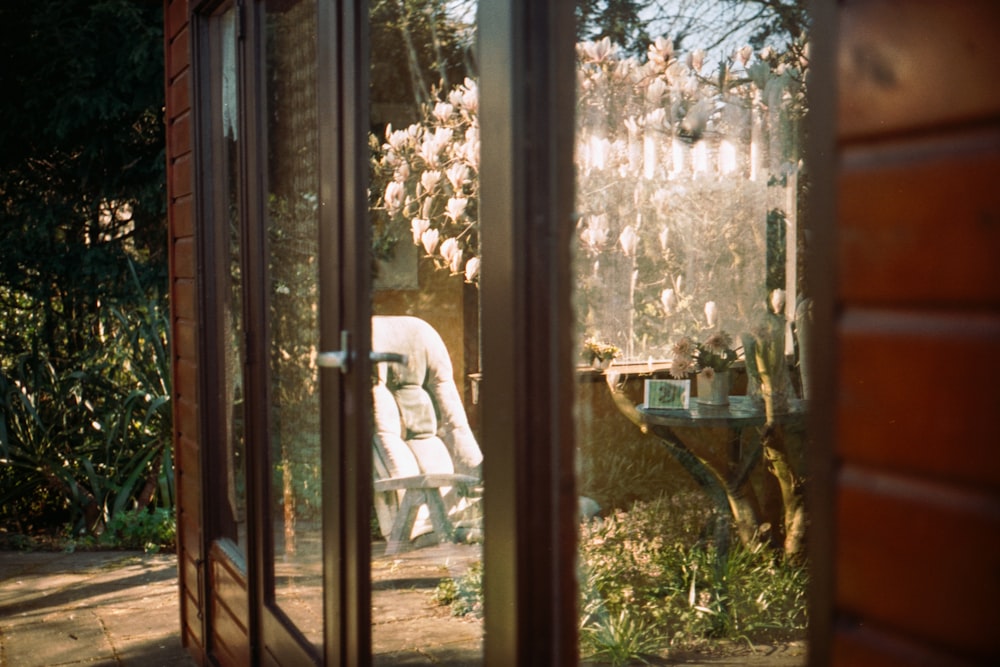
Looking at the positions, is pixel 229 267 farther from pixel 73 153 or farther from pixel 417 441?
pixel 73 153

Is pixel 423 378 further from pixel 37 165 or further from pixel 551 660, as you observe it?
pixel 37 165

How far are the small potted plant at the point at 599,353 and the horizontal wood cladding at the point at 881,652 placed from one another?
7.27 feet

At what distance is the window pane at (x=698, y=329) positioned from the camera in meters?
3.24

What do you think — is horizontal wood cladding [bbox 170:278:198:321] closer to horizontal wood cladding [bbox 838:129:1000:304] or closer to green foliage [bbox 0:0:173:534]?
green foliage [bbox 0:0:173:534]

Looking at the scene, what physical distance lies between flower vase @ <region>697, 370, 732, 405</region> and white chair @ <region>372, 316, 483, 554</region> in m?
1.30

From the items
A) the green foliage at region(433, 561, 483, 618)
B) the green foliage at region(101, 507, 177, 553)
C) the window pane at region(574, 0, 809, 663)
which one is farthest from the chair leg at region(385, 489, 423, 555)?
the green foliage at region(101, 507, 177, 553)

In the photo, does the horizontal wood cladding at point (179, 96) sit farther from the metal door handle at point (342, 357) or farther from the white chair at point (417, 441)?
the metal door handle at point (342, 357)

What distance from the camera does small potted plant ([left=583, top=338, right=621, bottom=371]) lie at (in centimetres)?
316

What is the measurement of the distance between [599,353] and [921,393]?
8.25 ft

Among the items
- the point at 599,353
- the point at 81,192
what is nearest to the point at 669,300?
the point at 599,353

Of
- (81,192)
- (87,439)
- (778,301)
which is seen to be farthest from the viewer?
(81,192)

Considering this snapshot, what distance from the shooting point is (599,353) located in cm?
330

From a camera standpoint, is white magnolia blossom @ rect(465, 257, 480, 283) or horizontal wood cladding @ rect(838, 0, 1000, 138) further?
white magnolia blossom @ rect(465, 257, 480, 283)

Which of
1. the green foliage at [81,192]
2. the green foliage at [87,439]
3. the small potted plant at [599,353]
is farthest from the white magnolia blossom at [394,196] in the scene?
the green foliage at [81,192]
